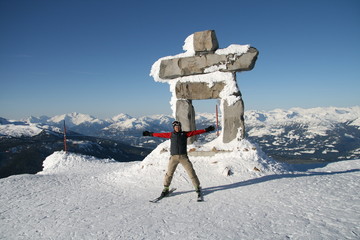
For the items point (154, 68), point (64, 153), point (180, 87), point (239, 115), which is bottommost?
point (64, 153)

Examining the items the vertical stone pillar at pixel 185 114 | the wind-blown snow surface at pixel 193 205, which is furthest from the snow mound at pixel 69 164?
the vertical stone pillar at pixel 185 114

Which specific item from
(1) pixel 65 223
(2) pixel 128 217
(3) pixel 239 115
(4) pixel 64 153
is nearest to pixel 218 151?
(3) pixel 239 115

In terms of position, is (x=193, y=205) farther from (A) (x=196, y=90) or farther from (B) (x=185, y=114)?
(A) (x=196, y=90)

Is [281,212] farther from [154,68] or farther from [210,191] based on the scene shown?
[154,68]

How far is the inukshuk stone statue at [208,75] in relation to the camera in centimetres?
1149

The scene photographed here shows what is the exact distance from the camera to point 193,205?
633 cm

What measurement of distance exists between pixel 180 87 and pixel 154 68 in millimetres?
1840

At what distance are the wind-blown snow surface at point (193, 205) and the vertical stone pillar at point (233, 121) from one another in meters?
1.03

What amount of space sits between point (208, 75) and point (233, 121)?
2.69 m

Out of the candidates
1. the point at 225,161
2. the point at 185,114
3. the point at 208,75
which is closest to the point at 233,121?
the point at 225,161

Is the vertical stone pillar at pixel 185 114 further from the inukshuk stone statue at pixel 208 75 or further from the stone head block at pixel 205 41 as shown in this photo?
the stone head block at pixel 205 41

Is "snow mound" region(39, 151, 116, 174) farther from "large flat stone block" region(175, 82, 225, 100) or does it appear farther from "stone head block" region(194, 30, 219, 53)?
"stone head block" region(194, 30, 219, 53)

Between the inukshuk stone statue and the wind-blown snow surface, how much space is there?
1922 millimetres

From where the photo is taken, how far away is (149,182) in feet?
30.9
